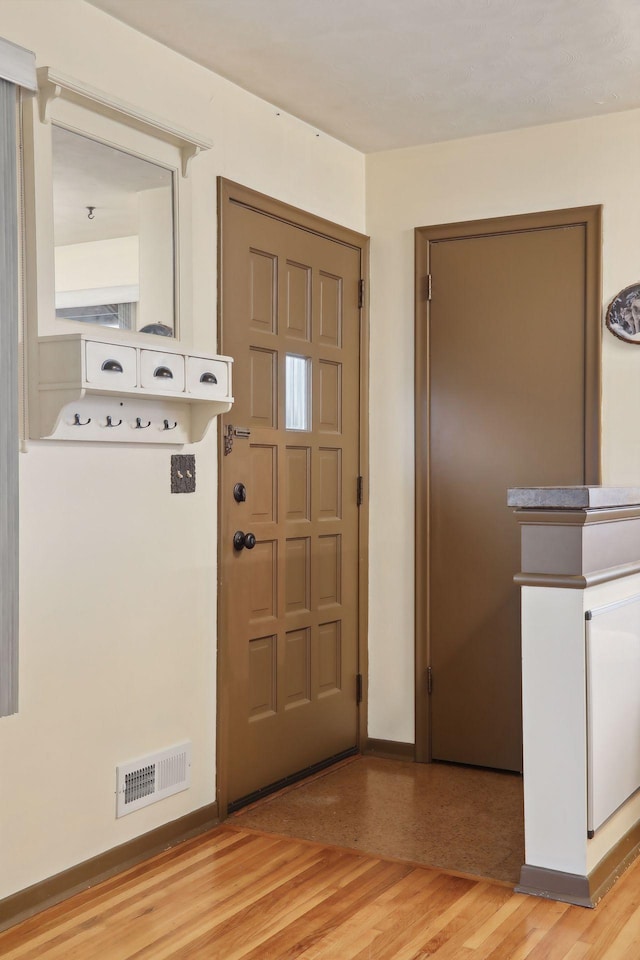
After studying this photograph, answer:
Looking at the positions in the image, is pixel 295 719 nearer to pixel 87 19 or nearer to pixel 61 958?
pixel 61 958

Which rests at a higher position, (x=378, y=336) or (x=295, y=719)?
(x=378, y=336)

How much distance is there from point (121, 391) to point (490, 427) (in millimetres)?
1868

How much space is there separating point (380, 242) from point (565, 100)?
1004mm

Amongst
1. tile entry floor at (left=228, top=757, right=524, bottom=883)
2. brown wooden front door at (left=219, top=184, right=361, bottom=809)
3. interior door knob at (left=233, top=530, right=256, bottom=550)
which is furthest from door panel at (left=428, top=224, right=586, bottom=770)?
interior door knob at (left=233, top=530, right=256, bottom=550)

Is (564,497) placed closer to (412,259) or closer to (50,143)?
(50,143)

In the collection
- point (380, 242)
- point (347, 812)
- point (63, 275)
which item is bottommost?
point (347, 812)

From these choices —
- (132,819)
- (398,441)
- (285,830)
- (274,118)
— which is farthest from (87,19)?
(285,830)

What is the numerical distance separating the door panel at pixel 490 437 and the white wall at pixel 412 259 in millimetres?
117

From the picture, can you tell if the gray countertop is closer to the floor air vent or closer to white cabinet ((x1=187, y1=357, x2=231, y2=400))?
white cabinet ((x1=187, y1=357, x2=231, y2=400))

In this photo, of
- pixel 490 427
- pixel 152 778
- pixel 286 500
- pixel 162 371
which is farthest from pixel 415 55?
pixel 152 778

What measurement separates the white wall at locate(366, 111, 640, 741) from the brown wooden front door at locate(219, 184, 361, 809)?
0.13 m

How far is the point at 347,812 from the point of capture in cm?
358

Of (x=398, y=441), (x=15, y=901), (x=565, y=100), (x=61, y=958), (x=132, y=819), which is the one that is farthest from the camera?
(x=398, y=441)

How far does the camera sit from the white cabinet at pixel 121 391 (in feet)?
8.71
